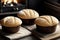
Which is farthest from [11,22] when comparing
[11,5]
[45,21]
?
[11,5]

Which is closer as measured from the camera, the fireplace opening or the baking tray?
the baking tray

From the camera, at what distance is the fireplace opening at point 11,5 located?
2396mm

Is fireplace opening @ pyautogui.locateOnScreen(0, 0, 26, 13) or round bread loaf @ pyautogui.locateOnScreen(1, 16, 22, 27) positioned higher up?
fireplace opening @ pyautogui.locateOnScreen(0, 0, 26, 13)

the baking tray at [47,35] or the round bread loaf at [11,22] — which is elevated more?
the round bread loaf at [11,22]

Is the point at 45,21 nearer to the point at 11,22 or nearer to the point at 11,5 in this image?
the point at 11,22

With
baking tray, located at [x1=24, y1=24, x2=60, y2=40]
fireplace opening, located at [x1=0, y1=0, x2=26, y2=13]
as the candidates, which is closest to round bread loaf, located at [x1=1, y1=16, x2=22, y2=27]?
baking tray, located at [x1=24, y1=24, x2=60, y2=40]

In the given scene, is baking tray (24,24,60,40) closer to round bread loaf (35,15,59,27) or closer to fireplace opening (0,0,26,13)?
round bread loaf (35,15,59,27)

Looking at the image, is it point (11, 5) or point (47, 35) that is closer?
point (47, 35)

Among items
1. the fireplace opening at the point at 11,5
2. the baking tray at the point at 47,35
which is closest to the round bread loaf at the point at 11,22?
the baking tray at the point at 47,35

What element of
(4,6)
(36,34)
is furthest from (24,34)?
(4,6)

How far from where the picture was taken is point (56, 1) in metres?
2.63

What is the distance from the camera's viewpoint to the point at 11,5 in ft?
8.02

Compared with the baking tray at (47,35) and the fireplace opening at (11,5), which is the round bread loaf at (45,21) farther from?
the fireplace opening at (11,5)

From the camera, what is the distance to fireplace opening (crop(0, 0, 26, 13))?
94.3 inches
